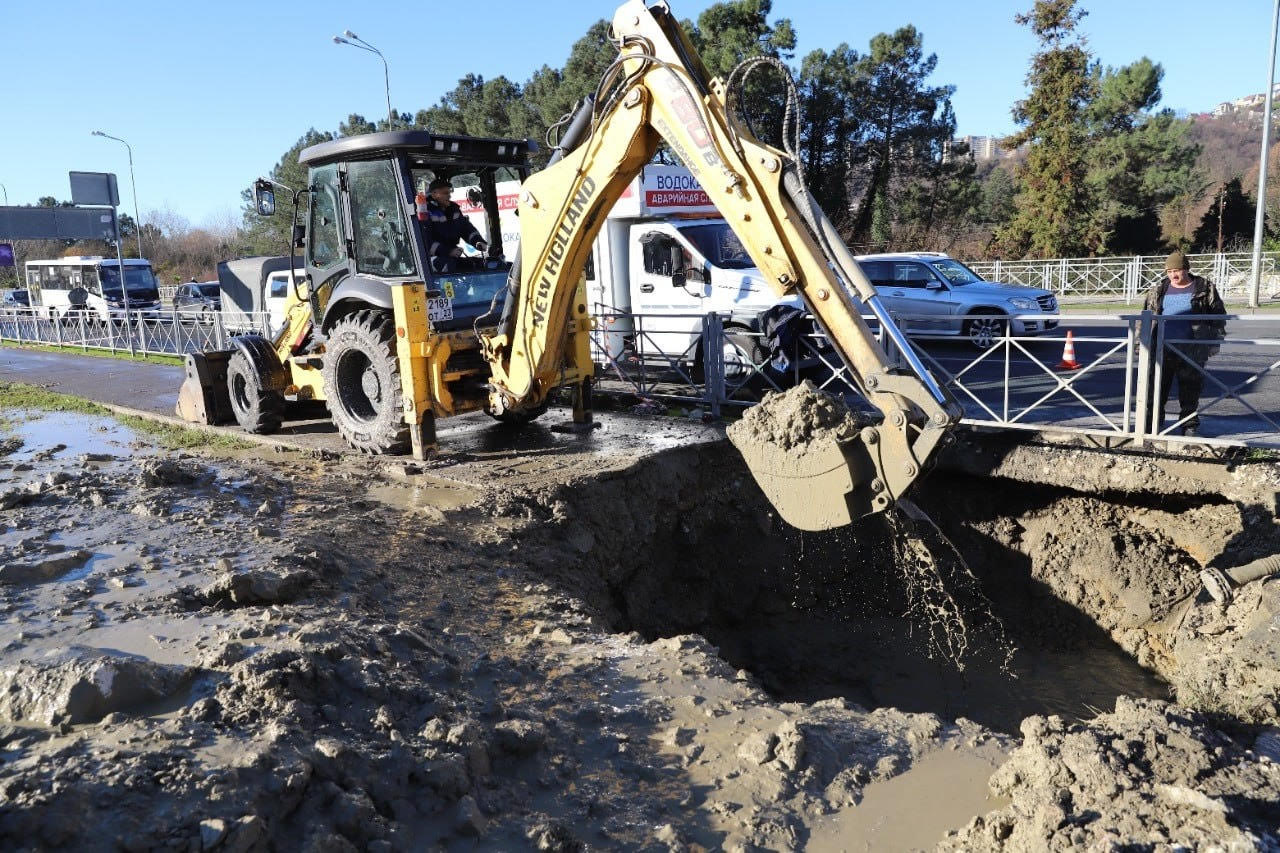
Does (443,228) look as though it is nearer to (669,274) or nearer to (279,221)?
(669,274)

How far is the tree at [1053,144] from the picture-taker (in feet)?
93.0

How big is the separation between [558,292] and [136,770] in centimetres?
487

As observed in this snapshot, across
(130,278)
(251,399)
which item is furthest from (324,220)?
(130,278)

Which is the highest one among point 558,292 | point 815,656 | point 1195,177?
point 1195,177

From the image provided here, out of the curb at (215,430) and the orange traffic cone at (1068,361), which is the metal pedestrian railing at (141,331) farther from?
the orange traffic cone at (1068,361)

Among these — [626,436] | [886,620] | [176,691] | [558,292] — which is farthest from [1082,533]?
[176,691]

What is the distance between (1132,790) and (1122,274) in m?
26.4

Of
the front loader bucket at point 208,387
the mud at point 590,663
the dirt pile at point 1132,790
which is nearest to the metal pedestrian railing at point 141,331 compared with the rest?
the front loader bucket at point 208,387

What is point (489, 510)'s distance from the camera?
6.61 meters

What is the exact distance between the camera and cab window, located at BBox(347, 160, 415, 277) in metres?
7.65

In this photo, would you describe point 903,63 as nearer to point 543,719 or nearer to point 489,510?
point 489,510

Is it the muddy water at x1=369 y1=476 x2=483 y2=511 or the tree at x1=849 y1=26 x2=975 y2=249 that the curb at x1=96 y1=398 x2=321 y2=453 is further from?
the tree at x1=849 y1=26 x2=975 y2=249

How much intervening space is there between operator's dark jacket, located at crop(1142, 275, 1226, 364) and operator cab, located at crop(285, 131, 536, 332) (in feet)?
18.6

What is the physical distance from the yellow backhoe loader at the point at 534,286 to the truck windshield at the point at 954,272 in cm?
728
